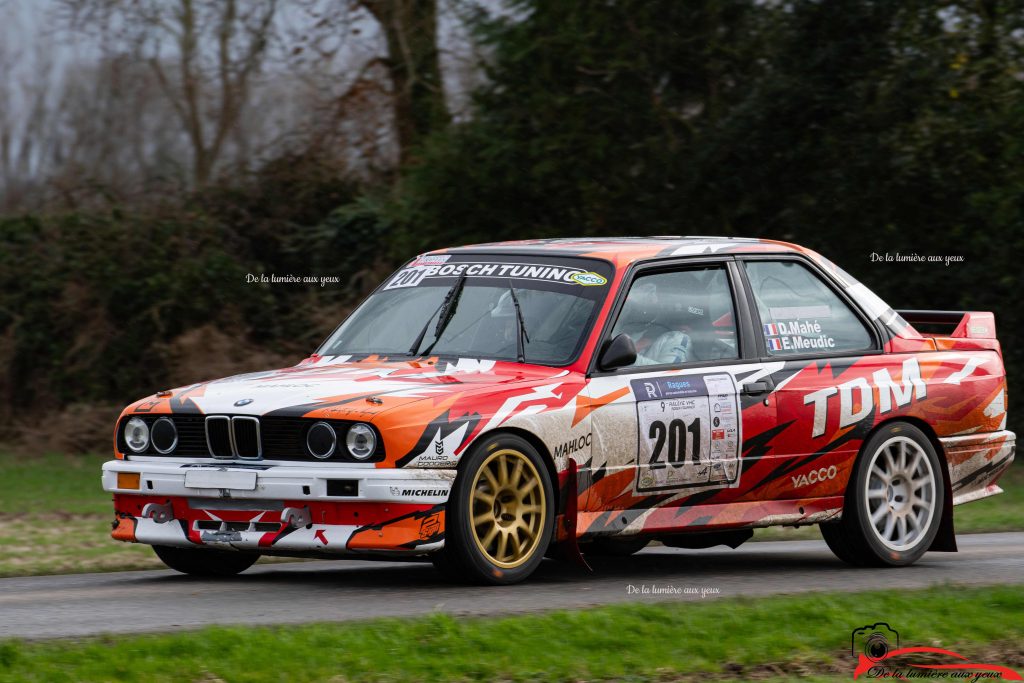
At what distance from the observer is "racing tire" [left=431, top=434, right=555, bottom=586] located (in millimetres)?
7879

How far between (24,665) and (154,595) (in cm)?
220

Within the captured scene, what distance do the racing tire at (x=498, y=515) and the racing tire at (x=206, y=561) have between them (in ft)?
4.55

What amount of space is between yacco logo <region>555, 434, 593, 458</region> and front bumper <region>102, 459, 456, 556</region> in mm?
701

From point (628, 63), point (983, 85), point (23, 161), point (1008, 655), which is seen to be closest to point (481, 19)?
point (628, 63)

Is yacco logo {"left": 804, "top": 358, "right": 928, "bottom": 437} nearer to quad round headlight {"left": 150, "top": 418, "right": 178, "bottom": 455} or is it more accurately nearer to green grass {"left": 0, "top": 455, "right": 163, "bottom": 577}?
quad round headlight {"left": 150, "top": 418, "right": 178, "bottom": 455}

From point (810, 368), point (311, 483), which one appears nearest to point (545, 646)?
point (311, 483)

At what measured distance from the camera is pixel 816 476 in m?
9.43

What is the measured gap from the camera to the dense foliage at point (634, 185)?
20094mm

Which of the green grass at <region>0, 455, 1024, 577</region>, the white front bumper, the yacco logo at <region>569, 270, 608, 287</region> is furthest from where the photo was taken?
the green grass at <region>0, 455, 1024, 577</region>

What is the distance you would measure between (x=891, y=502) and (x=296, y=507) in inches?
146

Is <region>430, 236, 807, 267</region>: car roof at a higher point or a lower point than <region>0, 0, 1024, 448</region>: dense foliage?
lower

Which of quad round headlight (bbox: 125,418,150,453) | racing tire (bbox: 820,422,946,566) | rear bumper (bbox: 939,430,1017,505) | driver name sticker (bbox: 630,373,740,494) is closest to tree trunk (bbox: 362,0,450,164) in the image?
rear bumper (bbox: 939,430,1017,505)

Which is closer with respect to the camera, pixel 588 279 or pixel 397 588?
pixel 397 588

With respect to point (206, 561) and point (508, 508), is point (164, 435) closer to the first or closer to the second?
point (206, 561)
